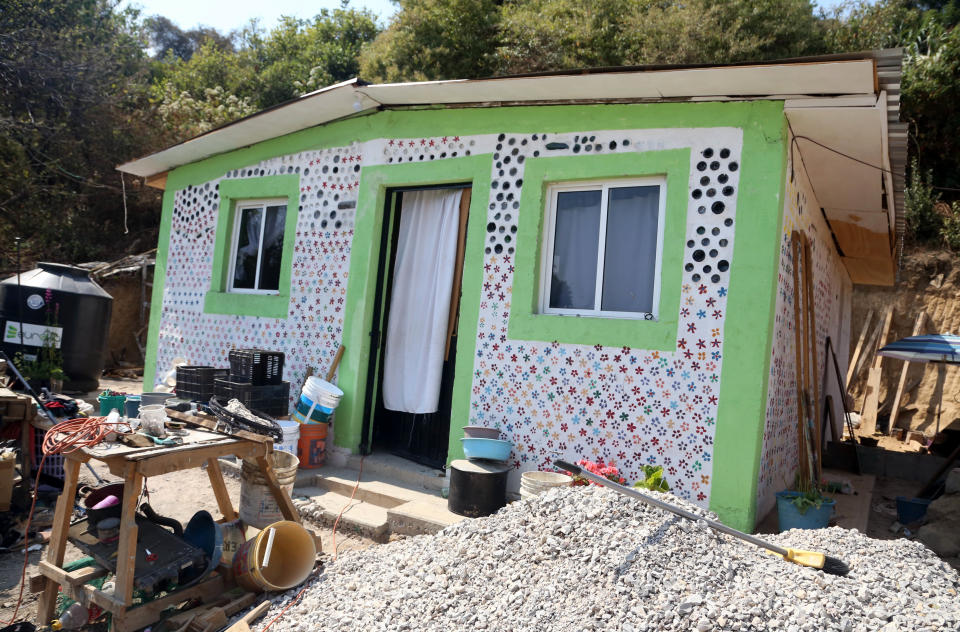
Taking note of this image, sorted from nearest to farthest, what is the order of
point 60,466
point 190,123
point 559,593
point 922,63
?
point 559,593 < point 60,466 < point 922,63 < point 190,123

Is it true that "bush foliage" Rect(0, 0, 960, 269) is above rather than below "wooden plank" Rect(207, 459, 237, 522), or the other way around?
above

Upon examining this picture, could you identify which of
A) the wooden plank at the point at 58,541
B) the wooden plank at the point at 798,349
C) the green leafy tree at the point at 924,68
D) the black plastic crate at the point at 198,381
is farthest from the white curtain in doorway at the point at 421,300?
the green leafy tree at the point at 924,68

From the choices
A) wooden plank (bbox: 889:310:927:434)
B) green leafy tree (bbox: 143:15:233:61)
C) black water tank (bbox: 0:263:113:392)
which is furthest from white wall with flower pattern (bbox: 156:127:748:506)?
green leafy tree (bbox: 143:15:233:61)

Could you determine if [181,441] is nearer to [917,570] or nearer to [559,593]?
[559,593]

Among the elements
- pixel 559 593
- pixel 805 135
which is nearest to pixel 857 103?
pixel 805 135

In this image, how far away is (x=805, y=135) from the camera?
18.5ft

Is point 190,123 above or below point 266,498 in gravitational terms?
above

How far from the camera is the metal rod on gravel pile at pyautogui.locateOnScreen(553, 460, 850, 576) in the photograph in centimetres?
390

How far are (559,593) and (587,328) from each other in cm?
261

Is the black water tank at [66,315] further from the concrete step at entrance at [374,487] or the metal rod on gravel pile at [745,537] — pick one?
the metal rod on gravel pile at [745,537]

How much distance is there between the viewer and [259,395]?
268 inches

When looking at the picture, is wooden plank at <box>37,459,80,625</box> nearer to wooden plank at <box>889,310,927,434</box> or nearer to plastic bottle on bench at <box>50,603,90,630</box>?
plastic bottle on bench at <box>50,603,90,630</box>

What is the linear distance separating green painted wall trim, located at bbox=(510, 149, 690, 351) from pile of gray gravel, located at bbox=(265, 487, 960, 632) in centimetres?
162

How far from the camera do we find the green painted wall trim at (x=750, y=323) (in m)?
5.05
